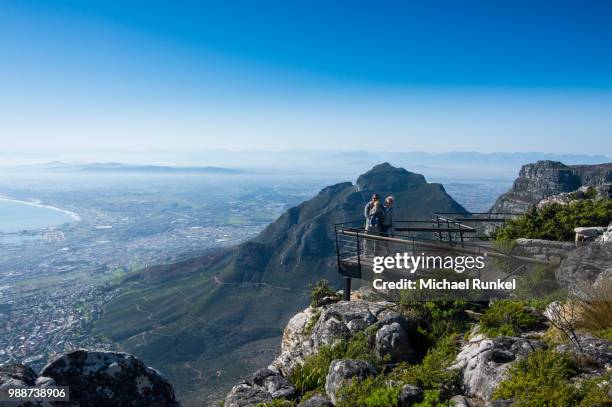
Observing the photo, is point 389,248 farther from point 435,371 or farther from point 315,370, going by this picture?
point 435,371

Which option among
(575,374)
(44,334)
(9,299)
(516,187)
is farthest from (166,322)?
(575,374)

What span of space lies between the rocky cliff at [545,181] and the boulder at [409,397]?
48.3 metres

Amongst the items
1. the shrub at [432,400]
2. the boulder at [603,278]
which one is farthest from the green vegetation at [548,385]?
the boulder at [603,278]

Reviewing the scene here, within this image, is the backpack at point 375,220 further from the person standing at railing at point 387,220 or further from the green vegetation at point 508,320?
the green vegetation at point 508,320

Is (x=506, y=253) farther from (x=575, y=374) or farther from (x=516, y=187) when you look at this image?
(x=516, y=187)

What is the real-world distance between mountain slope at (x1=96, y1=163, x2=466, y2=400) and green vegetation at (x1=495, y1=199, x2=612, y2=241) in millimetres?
65042

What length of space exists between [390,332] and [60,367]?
6.62m

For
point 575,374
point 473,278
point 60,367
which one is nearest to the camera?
point 575,374

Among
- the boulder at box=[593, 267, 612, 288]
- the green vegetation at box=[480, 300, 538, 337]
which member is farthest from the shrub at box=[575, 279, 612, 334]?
the green vegetation at box=[480, 300, 538, 337]

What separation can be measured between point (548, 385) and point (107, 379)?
6834mm

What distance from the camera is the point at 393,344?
888 centimetres

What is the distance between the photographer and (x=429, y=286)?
10.6m

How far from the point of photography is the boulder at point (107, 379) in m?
6.25

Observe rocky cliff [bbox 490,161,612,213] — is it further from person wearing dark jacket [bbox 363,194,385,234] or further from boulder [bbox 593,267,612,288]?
boulder [bbox 593,267,612,288]
